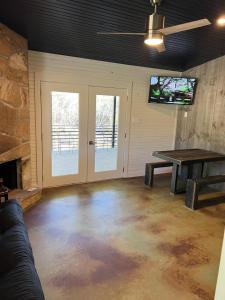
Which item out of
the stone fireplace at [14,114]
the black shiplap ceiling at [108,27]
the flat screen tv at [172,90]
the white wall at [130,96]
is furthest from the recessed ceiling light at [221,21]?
the stone fireplace at [14,114]

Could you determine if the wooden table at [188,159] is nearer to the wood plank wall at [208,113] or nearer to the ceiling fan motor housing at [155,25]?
the wood plank wall at [208,113]

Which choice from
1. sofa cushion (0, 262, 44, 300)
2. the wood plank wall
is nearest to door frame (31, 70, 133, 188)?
the wood plank wall

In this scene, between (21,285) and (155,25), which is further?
(155,25)

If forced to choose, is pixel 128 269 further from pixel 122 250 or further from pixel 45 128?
pixel 45 128

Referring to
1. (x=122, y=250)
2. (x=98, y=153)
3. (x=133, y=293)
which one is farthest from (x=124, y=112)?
(x=133, y=293)

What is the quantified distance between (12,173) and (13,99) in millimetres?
1219

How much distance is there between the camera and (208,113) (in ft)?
16.4

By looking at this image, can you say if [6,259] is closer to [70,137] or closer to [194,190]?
[194,190]

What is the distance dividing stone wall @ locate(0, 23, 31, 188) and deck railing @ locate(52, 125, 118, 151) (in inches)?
29.8

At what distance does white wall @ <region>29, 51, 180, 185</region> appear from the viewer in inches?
168

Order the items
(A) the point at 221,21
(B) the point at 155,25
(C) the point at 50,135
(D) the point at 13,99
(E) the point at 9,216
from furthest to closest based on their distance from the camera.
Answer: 1. (C) the point at 50,135
2. (D) the point at 13,99
3. (A) the point at 221,21
4. (B) the point at 155,25
5. (E) the point at 9,216

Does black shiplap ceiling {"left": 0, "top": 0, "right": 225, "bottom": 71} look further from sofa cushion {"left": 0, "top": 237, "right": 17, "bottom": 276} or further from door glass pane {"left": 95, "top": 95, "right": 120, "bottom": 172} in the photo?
sofa cushion {"left": 0, "top": 237, "right": 17, "bottom": 276}

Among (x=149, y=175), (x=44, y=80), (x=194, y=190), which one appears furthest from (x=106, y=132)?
(x=194, y=190)

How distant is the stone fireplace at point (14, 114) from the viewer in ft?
10.8
